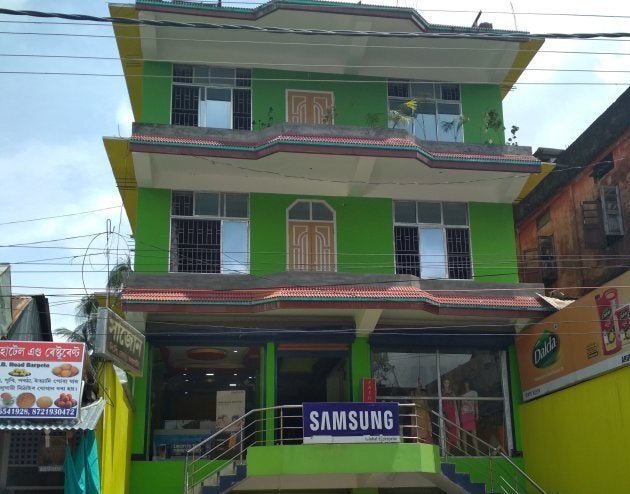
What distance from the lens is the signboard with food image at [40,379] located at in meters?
13.6

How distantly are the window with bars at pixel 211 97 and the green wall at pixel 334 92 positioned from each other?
316mm

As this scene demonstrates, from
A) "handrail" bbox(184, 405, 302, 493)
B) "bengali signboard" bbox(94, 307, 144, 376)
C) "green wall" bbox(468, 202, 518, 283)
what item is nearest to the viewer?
"bengali signboard" bbox(94, 307, 144, 376)

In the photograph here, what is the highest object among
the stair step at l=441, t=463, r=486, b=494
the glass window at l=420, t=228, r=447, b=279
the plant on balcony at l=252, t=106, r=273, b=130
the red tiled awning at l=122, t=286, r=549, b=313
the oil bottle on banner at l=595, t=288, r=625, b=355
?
the plant on balcony at l=252, t=106, r=273, b=130

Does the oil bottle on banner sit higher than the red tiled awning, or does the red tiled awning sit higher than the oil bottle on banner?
the red tiled awning

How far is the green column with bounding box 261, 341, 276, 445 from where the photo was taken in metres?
20.2

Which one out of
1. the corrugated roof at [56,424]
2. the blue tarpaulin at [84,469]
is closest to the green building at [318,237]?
the blue tarpaulin at [84,469]

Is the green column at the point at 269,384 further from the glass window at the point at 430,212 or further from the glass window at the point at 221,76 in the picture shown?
the glass window at the point at 221,76

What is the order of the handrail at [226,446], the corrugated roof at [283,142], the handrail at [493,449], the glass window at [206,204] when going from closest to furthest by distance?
the handrail at [493,449] → the handrail at [226,446] → the corrugated roof at [283,142] → the glass window at [206,204]

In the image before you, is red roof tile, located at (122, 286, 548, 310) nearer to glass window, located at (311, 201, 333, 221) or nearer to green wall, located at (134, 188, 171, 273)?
green wall, located at (134, 188, 171, 273)

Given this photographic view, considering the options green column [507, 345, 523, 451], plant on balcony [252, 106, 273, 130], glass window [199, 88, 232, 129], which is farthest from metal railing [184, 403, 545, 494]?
glass window [199, 88, 232, 129]

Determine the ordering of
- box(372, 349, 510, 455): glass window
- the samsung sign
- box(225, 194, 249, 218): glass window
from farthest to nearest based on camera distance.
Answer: box(225, 194, 249, 218): glass window → box(372, 349, 510, 455): glass window → the samsung sign

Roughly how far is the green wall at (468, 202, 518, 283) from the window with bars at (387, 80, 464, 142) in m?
2.24

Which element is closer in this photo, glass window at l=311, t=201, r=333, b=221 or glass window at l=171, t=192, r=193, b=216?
glass window at l=171, t=192, r=193, b=216

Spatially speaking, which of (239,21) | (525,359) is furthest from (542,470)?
(239,21)
